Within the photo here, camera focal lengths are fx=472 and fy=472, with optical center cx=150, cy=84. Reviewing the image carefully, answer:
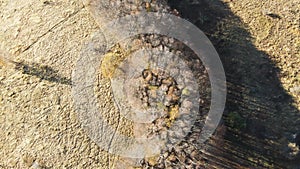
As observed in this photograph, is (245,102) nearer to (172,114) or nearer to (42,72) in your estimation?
(172,114)

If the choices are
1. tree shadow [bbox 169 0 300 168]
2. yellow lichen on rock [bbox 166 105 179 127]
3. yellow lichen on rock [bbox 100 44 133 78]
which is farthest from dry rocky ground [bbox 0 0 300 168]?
yellow lichen on rock [bbox 166 105 179 127]

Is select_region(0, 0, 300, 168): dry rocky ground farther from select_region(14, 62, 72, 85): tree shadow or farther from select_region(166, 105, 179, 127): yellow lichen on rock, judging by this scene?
select_region(166, 105, 179, 127): yellow lichen on rock

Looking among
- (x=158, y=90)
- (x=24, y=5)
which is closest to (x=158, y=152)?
(x=158, y=90)

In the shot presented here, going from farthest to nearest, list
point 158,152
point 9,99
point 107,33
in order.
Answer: point 107,33, point 9,99, point 158,152

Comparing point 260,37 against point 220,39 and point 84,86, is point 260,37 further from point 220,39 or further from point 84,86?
point 84,86

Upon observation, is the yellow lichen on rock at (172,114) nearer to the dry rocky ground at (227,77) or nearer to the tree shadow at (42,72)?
the dry rocky ground at (227,77)

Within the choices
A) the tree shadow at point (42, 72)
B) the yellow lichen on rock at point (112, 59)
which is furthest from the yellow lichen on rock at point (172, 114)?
the tree shadow at point (42, 72)

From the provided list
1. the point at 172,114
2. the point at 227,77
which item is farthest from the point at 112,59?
the point at 227,77
